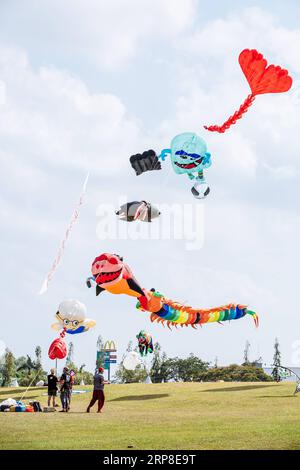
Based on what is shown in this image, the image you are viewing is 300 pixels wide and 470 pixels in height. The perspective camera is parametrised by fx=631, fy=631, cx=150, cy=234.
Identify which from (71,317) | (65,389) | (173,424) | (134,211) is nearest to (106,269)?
(134,211)

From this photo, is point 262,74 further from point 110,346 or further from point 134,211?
point 110,346

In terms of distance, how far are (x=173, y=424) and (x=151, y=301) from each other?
46.2ft

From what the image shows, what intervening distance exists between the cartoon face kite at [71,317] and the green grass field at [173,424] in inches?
256

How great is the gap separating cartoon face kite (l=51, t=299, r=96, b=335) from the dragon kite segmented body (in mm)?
5380

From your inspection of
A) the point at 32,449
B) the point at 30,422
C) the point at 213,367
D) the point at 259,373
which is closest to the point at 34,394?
the point at 30,422

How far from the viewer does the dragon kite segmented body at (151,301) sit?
29484 mm

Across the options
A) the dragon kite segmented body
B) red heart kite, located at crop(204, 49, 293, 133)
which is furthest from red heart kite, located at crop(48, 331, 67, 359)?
red heart kite, located at crop(204, 49, 293, 133)

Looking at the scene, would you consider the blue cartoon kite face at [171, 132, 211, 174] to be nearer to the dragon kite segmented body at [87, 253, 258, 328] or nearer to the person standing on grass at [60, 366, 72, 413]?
the dragon kite segmented body at [87, 253, 258, 328]

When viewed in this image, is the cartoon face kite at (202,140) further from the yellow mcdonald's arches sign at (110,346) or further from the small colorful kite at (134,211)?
the yellow mcdonald's arches sign at (110,346)

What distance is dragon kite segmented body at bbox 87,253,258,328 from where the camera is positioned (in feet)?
96.7

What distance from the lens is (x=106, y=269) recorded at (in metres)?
29.3

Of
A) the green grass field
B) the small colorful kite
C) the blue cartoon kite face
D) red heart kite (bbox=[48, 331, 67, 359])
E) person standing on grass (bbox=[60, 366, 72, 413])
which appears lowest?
the green grass field

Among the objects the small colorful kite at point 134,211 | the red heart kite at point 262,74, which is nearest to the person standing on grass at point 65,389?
the small colorful kite at point 134,211
